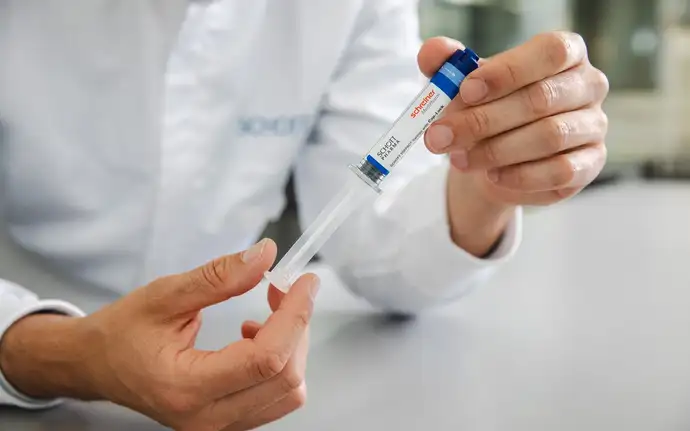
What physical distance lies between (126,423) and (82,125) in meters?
0.34

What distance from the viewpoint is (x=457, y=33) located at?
1.85 metres

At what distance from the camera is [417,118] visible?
51cm

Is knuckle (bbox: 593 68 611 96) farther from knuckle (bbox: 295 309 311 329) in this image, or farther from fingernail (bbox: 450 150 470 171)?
knuckle (bbox: 295 309 311 329)

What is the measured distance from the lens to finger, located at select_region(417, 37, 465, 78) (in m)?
0.51

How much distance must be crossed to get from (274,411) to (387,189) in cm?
40

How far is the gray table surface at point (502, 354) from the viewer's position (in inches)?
21.3

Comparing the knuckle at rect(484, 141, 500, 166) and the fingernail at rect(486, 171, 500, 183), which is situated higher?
the knuckle at rect(484, 141, 500, 166)

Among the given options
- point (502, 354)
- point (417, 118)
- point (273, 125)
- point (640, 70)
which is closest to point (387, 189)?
point (273, 125)

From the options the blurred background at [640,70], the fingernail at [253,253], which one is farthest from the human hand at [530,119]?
the blurred background at [640,70]

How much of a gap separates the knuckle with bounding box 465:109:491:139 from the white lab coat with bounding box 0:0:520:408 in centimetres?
21

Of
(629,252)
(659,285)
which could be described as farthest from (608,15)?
(659,285)

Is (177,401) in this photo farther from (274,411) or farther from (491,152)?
(491,152)

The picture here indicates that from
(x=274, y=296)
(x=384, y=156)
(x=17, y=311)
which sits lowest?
(x=17, y=311)

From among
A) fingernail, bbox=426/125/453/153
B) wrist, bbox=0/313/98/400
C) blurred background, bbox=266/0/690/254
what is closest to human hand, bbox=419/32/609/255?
fingernail, bbox=426/125/453/153
